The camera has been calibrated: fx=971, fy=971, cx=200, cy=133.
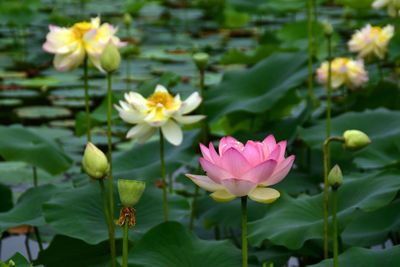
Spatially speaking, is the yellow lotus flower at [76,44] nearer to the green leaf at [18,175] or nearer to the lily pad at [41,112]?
the green leaf at [18,175]

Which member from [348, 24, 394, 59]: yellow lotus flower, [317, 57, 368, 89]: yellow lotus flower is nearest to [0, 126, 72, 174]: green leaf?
[317, 57, 368, 89]: yellow lotus flower

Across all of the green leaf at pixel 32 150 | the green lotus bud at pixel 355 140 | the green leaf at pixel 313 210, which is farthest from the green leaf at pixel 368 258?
the green leaf at pixel 32 150

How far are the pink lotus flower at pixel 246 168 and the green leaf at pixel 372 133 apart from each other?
74 centimetres

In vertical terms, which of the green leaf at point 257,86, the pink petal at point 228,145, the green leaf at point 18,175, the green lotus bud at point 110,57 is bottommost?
the green leaf at point 18,175

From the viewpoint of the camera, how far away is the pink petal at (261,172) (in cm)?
123

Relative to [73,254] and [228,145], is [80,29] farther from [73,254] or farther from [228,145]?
[228,145]

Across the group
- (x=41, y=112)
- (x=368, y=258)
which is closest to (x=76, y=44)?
(x=368, y=258)

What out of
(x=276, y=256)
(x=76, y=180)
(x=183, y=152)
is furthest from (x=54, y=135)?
(x=276, y=256)

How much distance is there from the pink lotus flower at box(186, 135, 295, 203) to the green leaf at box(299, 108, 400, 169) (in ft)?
2.44

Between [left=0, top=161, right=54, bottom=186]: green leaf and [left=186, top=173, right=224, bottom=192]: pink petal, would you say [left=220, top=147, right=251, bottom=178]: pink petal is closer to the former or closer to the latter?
[left=186, top=173, right=224, bottom=192]: pink petal

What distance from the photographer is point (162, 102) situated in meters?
1.92

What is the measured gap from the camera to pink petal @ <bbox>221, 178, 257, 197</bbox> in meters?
1.23

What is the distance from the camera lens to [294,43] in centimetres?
370

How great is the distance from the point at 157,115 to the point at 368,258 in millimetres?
573
